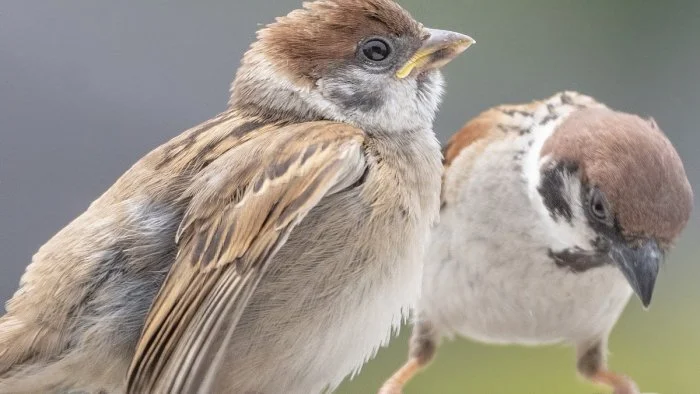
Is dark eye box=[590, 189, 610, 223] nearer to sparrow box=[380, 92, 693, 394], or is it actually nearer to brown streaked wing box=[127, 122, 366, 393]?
sparrow box=[380, 92, 693, 394]

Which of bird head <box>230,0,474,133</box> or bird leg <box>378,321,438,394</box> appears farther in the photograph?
bird leg <box>378,321,438,394</box>

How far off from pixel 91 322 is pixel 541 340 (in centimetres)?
74

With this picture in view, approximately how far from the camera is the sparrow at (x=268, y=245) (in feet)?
2.76

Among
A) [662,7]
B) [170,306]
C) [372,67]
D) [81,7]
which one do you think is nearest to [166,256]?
[170,306]

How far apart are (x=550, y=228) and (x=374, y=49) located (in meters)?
0.35

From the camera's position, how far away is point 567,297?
1192 millimetres

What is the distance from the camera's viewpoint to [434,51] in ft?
3.28

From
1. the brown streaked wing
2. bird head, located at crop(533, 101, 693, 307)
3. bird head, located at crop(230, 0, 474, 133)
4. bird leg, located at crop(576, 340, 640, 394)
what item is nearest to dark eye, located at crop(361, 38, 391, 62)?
bird head, located at crop(230, 0, 474, 133)

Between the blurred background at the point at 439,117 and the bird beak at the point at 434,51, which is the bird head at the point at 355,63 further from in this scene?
the blurred background at the point at 439,117

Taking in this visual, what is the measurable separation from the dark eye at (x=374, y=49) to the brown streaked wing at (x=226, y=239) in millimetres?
116

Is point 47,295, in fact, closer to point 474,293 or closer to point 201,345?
point 201,345

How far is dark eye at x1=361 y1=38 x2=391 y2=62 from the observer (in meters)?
0.98

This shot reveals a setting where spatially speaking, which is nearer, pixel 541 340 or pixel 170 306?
pixel 170 306

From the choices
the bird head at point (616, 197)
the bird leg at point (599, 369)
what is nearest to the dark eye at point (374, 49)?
the bird head at point (616, 197)
